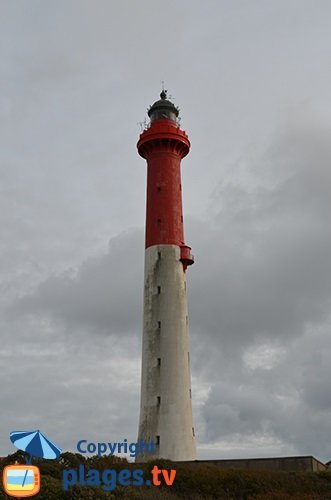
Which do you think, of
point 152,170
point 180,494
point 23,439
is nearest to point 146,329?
point 152,170

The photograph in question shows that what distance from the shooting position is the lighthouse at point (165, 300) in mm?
36312

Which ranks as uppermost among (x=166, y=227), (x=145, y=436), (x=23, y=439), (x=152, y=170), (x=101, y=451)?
(x=152, y=170)

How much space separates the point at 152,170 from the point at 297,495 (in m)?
25.3

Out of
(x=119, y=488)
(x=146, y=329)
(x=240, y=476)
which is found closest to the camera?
(x=119, y=488)

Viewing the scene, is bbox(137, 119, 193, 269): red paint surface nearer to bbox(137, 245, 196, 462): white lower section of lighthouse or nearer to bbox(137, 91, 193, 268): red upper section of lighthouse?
bbox(137, 91, 193, 268): red upper section of lighthouse

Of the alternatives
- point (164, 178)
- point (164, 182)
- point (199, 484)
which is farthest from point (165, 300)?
point (199, 484)

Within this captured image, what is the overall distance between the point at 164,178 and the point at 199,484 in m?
22.2

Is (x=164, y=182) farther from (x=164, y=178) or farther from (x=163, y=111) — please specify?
(x=163, y=111)

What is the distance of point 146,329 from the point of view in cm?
3903

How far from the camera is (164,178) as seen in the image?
42.2 m

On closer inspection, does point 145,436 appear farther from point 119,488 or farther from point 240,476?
point 119,488

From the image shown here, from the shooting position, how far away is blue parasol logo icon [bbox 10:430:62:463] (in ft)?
40.1

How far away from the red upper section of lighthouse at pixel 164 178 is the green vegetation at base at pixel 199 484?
1566 cm

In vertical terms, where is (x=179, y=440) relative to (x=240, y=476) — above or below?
above
